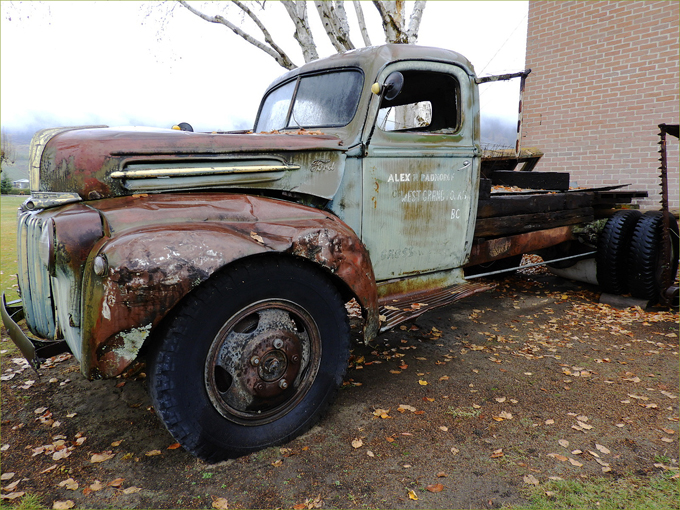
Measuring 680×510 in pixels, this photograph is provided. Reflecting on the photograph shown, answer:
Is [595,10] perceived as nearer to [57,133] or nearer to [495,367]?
[495,367]

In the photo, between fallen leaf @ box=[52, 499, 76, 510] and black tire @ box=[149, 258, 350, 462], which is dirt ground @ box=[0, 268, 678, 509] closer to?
fallen leaf @ box=[52, 499, 76, 510]

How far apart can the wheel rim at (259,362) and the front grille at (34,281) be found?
2.94 ft

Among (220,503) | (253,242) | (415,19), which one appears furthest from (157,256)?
(415,19)

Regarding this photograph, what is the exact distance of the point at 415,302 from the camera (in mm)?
3152

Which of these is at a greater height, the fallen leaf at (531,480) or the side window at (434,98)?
the side window at (434,98)

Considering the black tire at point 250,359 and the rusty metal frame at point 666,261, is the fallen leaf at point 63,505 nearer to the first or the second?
the black tire at point 250,359

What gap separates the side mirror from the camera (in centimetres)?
272

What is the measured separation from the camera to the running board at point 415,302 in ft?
9.48

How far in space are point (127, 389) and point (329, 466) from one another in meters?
1.64

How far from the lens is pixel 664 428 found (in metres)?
2.64

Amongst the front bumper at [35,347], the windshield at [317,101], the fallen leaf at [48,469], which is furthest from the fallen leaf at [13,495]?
the windshield at [317,101]

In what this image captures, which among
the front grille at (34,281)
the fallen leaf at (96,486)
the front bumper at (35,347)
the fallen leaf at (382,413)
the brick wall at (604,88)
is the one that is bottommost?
the fallen leaf at (96,486)

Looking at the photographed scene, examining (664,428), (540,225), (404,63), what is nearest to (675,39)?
(540,225)

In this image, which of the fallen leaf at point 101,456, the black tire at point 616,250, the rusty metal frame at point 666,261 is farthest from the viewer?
the black tire at point 616,250
